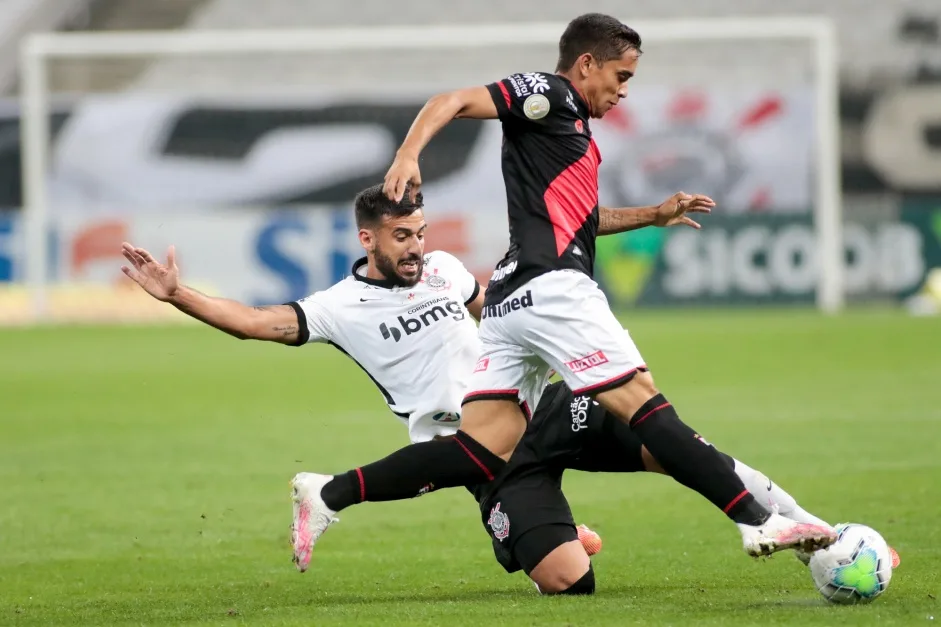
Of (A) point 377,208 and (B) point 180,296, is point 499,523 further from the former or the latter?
(B) point 180,296

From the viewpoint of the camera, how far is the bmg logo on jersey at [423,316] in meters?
6.60

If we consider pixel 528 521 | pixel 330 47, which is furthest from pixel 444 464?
pixel 330 47

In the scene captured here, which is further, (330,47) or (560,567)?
(330,47)

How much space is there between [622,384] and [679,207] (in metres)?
1.18

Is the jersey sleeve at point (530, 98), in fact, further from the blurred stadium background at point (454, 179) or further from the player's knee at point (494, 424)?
the blurred stadium background at point (454, 179)

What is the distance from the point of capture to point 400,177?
5184 millimetres

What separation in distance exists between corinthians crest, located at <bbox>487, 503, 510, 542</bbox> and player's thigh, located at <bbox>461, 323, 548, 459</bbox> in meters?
0.39

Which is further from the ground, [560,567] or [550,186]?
[550,186]

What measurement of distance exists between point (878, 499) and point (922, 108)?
20.0 meters

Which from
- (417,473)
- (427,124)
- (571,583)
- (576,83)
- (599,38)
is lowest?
(571,583)

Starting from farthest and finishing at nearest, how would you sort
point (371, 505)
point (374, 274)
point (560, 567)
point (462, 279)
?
point (371, 505), point (462, 279), point (374, 274), point (560, 567)

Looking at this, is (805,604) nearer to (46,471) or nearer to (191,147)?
(46,471)

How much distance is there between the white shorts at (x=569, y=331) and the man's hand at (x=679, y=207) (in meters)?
0.82

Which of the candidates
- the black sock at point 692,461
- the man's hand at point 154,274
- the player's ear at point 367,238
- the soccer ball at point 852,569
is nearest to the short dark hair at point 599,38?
the player's ear at point 367,238
